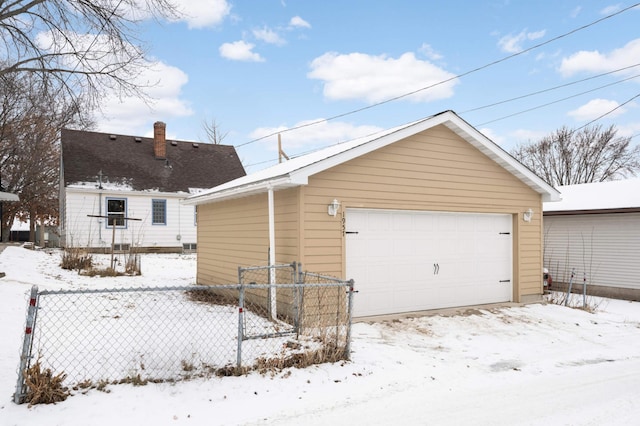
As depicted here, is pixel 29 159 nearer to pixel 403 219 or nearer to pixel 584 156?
pixel 403 219

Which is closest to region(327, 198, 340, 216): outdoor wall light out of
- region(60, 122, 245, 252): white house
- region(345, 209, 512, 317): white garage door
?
region(345, 209, 512, 317): white garage door

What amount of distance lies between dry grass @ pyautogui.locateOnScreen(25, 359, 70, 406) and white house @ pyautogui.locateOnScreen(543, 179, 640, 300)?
14.4 metres

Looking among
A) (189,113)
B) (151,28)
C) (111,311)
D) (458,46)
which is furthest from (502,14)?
(189,113)

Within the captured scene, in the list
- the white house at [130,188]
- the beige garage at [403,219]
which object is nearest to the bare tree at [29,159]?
the white house at [130,188]

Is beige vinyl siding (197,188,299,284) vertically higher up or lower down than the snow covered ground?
higher up

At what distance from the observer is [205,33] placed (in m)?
15.9

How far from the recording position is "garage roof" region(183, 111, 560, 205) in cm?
780

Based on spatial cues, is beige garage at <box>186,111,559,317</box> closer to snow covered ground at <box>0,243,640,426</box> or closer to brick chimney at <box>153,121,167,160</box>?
snow covered ground at <box>0,243,640,426</box>

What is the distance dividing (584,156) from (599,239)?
22.9 meters

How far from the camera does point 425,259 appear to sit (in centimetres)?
952

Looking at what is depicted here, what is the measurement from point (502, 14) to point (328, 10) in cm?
611

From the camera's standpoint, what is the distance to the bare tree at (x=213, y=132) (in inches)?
1622

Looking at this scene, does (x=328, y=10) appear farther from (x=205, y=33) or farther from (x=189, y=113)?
(x=189, y=113)

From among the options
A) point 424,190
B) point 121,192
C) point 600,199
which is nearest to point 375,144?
point 424,190
